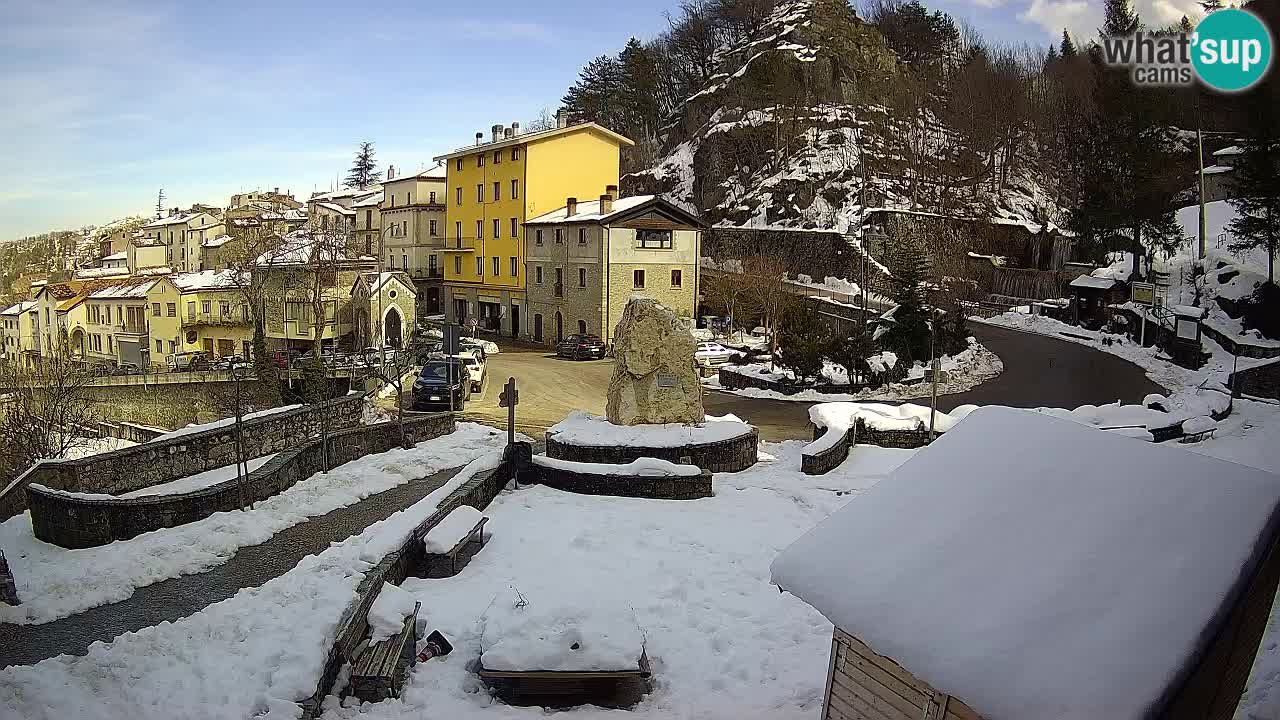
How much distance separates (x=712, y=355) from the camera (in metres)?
30.2

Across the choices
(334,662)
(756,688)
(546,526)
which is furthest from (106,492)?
(756,688)

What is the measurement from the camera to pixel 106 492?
12.8 m

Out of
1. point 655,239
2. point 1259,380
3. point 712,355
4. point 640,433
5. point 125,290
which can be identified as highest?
point 655,239

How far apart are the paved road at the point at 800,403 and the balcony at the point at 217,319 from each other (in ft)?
38.5

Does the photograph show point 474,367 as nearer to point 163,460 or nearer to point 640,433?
point 640,433

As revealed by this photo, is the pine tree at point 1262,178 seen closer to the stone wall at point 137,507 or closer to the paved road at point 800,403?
the paved road at point 800,403

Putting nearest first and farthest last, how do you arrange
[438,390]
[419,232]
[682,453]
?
1. [682,453]
2. [438,390]
3. [419,232]

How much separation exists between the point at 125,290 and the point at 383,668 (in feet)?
106

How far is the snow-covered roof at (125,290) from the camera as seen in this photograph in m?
32.9

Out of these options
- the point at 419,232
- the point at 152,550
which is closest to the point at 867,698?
the point at 152,550

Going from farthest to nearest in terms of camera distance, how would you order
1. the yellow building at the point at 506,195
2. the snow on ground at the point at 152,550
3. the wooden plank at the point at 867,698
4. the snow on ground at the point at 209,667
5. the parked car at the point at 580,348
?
the yellow building at the point at 506,195
the parked car at the point at 580,348
the snow on ground at the point at 152,550
the snow on ground at the point at 209,667
the wooden plank at the point at 867,698

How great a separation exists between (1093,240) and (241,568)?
3873cm

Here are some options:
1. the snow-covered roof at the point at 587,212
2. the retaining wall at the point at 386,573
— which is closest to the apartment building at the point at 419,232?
the snow-covered roof at the point at 587,212

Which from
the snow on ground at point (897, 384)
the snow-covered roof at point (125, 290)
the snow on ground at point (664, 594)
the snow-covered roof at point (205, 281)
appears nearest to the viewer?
the snow on ground at point (664, 594)
